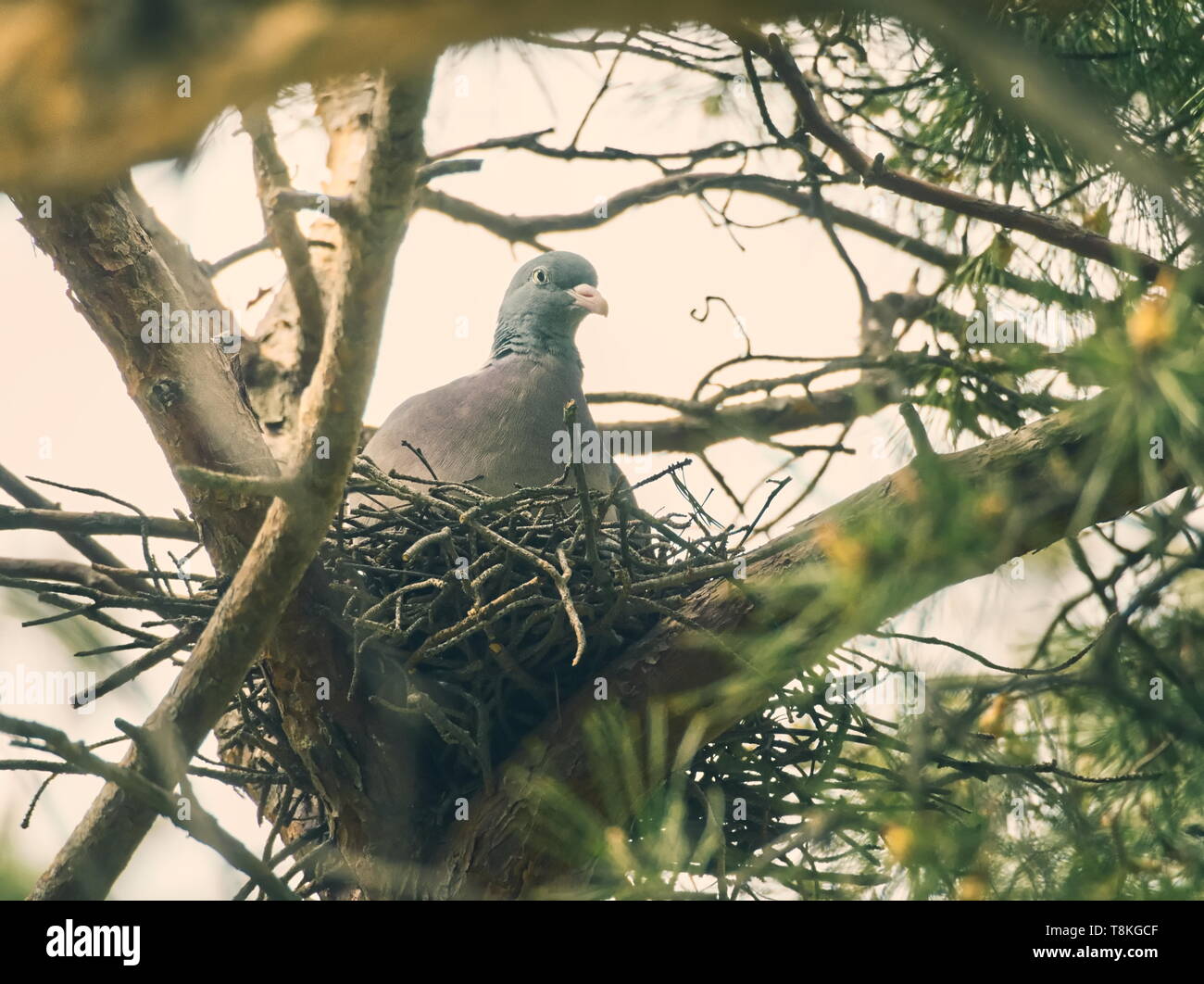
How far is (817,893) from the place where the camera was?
205 centimetres

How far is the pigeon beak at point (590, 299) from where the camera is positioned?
4.31 meters

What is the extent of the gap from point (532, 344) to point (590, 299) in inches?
10.9

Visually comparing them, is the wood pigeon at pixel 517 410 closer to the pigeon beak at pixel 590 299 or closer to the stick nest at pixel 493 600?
the pigeon beak at pixel 590 299

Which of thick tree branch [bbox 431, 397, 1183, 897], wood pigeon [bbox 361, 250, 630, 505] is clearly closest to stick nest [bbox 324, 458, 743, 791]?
thick tree branch [bbox 431, 397, 1183, 897]

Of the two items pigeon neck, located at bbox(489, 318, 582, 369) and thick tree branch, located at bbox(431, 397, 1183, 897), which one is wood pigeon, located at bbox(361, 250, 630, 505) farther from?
thick tree branch, located at bbox(431, 397, 1183, 897)

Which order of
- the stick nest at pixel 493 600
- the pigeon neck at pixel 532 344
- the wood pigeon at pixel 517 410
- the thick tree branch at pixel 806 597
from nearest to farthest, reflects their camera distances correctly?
the thick tree branch at pixel 806 597 → the stick nest at pixel 493 600 → the wood pigeon at pixel 517 410 → the pigeon neck at pixel 532 344

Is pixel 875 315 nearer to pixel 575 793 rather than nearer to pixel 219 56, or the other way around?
pixel 575 793

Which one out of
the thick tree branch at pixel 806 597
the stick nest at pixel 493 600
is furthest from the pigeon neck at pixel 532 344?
the thick tree branch at pixel 806 597

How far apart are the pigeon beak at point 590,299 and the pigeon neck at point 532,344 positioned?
14 cm

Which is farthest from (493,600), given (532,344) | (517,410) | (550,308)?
(550,308)

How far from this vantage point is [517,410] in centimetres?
377

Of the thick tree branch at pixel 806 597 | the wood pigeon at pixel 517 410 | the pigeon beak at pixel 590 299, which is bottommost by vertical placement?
the thick tree branch at pixel 806 597

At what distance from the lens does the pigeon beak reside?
431 centimetres

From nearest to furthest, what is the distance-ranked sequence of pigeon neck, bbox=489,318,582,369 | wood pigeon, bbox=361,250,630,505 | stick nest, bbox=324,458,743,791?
stick nest, bbox=324,458,743,791 → wood pigeon, bbox=361,250,630,505 → pigeon neck, bbox=489,318,582,369
